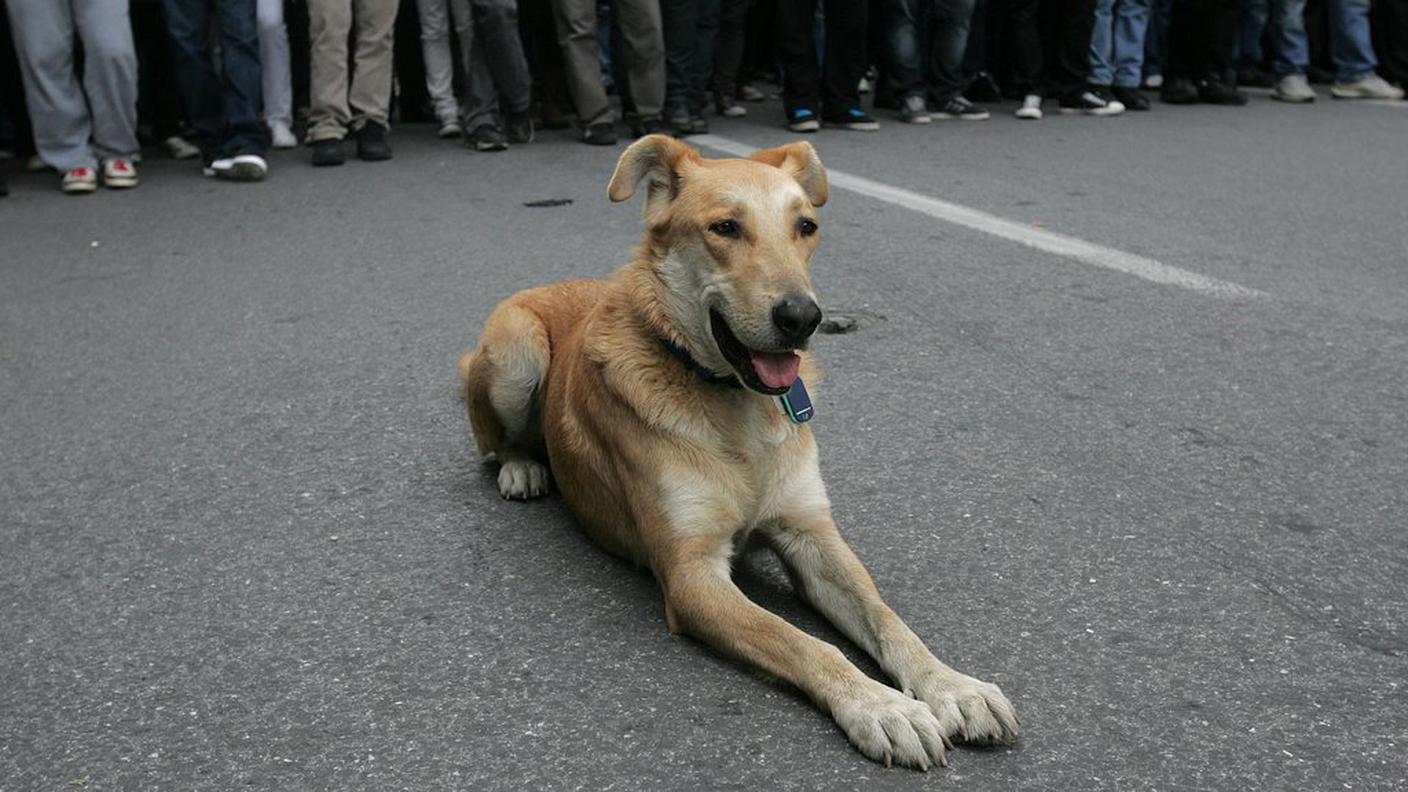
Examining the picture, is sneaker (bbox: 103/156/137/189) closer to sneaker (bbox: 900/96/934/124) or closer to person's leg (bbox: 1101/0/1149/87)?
sneaker (bbox: 900/96/934/124)

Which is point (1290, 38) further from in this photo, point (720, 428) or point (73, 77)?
point (720, 428)

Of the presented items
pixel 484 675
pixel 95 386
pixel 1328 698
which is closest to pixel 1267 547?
pixel 1328 698

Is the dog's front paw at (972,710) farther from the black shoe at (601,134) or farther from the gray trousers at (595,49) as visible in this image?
the gray trousers at (595,49)

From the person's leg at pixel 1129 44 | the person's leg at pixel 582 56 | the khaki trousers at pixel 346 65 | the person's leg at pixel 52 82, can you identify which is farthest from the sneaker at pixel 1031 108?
the person's leg at pixel 52 82

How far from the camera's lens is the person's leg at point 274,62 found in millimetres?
10188

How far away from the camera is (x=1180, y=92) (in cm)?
1355

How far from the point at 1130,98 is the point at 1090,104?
558mm

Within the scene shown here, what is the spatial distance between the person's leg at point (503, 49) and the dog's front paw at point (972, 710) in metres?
8.47

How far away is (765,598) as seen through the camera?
3535mm

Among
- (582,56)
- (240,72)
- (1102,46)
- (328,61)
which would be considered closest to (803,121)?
(582,56)

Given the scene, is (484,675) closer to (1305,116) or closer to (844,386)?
(844,386)

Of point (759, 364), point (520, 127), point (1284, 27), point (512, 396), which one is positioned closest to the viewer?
point (759, 364)

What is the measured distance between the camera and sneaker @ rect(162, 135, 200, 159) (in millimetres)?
10734

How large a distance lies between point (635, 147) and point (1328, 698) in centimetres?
208
